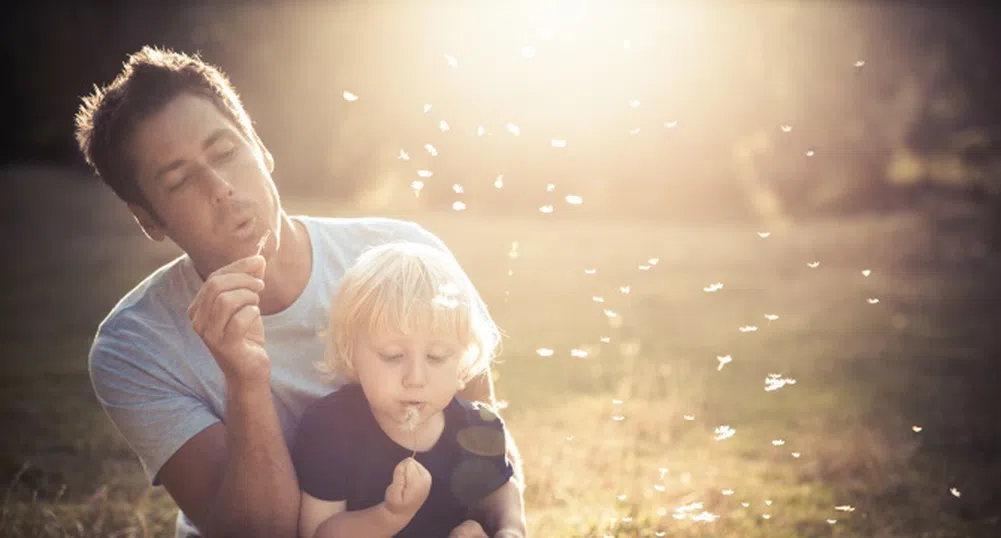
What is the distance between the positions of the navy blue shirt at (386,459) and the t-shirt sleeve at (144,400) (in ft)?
1.63

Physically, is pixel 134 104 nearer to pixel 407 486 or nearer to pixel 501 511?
pixel 407 486

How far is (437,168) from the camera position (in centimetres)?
2159

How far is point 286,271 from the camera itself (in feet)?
14.2

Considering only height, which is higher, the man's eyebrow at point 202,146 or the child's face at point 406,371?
the man's eyebrow at point 202,146

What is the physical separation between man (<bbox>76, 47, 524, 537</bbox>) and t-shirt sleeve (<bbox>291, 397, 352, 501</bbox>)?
0.07 metres

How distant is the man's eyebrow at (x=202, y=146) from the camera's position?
4.02 meters

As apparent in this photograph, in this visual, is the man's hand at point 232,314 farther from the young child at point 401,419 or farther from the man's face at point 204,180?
the man's face at point 204,180

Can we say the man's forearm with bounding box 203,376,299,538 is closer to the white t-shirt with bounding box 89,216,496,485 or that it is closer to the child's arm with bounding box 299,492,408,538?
the child's arm with bounding box 299,492,408,538

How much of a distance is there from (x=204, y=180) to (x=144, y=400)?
0.89 m

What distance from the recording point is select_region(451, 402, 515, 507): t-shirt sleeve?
3.78 m

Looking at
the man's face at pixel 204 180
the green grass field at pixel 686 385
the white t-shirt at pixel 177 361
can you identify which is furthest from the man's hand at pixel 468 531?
the green grass field at pixel 686 385

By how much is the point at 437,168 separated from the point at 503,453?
709 inches

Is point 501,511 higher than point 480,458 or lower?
lower

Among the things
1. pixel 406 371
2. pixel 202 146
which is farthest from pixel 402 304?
pixel 202 146
